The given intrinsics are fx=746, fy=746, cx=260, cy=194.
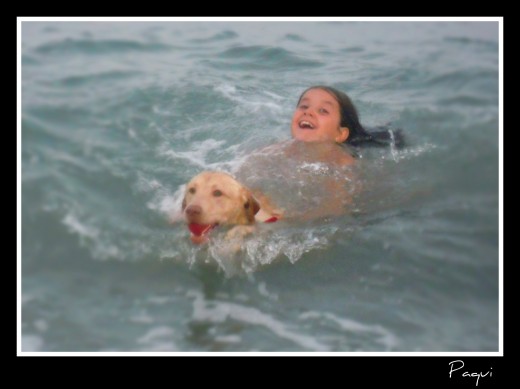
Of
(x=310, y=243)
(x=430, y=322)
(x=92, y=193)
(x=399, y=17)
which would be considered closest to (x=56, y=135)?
(x=92, y=193)

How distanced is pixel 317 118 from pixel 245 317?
210 cm

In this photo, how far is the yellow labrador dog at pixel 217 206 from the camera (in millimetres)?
5195

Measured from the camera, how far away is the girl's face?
6363mm

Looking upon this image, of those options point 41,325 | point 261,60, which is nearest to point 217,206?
point 41,325

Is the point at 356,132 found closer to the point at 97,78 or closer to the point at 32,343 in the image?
the point at 97,78

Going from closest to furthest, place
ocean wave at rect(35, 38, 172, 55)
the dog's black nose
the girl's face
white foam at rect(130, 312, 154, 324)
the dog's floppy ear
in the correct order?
white foam at rect(130, 312, 154, 324)
the dog's black nose
the dog's floppy ear
ocean wave at rect(35, 38, 172, 55)
the girl's face

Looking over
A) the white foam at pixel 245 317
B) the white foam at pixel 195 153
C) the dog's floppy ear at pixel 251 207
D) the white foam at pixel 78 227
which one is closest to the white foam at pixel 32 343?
the white foam at pixel 78 227

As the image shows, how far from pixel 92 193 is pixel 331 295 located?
6.14ft

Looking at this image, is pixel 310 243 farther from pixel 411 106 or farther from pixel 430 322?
pixel 411 106

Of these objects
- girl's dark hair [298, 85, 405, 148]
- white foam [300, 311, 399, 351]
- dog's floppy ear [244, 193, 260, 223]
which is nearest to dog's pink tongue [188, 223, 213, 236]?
dog's floppy ear [244, 193, 260, 223]

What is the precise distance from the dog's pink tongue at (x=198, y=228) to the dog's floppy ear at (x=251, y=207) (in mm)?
333

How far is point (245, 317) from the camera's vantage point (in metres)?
4.97

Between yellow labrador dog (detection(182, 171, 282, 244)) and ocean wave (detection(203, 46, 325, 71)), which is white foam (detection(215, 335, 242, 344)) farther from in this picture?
ocean wave (detection(203, 46, 325, 71))

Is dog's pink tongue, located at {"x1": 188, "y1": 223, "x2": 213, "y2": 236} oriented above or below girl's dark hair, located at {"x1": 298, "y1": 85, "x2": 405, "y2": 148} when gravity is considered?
below
